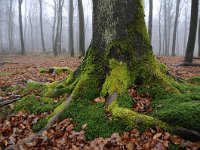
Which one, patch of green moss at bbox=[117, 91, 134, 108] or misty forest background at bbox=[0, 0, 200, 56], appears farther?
misty forest background at bbox=[0, 0, 200, 56]

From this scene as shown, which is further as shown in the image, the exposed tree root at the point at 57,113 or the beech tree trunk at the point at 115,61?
the beech tree trunk at the point at 115,61

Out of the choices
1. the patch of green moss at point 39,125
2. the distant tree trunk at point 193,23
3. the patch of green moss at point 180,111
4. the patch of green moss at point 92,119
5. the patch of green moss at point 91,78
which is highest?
the distant tree trunk at point 193,23

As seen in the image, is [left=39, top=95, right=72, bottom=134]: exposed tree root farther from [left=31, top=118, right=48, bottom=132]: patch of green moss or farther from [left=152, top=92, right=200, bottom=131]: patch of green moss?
[left=152, top=92, right=200, bottom=131]: patch of green moss

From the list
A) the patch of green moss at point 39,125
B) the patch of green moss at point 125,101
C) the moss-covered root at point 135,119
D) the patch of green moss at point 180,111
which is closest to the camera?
the patch of green moss at point 180,111

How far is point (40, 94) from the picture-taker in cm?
602

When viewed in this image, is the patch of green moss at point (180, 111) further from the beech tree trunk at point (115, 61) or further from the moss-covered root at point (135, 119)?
the beech tree trunk at point (115, 61)

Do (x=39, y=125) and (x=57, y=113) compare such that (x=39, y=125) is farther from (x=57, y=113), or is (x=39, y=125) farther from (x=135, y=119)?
(x=135, y=119)

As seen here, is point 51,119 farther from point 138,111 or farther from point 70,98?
point 138,111

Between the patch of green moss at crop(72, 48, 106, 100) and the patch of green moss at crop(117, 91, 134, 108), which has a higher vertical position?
the patch of green moss at crop(72, 48, 106, 100)

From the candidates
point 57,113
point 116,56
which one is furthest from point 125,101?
point 57,113

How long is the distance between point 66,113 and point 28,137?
795 millimetres

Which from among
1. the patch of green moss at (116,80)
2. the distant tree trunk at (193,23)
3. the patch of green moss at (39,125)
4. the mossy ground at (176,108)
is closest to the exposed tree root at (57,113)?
the patch of green moss at (39,125)

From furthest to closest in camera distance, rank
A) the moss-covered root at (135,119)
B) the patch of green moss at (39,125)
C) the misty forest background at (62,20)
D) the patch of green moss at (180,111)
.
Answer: the misty forest background at (62,20)
the patch of green moss at (39,125)
the moss-covered root at (135,119)
the patch of green moss at (180,111)

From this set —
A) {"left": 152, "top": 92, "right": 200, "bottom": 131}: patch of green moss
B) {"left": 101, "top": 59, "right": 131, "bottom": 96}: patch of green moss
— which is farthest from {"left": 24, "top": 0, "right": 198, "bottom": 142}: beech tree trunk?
{"left": 152, "top": 92, "right": 200, "bottom": 131}: patch of green moss
